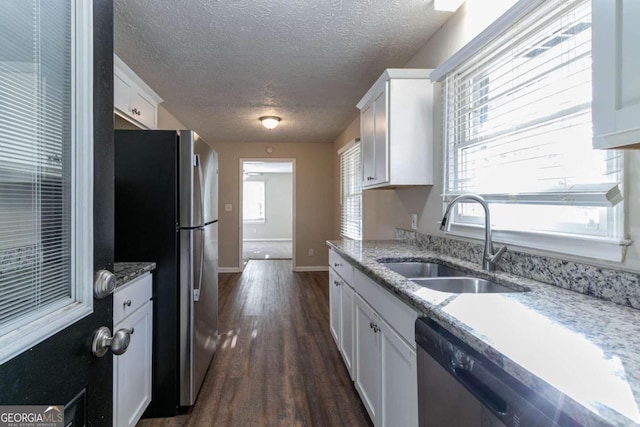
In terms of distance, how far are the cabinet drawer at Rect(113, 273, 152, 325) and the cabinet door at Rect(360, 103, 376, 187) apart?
169cm

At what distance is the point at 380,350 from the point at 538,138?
1.16m

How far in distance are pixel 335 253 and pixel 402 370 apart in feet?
4.40

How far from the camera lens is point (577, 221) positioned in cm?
118

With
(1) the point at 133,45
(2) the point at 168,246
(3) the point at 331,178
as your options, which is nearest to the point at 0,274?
(2) the point at 168,246

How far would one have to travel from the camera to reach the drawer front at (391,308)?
45.0 inches

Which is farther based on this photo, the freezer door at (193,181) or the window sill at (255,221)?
the window sill at (255,221)

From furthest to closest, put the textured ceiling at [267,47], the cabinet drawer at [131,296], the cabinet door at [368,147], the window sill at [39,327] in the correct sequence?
the cabinet door at [368,147], the textured ceiling at [267,47], the cabinet drawer at [131,296], the window sill at [39,327]

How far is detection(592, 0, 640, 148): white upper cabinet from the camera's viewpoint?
2.09ft

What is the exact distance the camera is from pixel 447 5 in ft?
6.11

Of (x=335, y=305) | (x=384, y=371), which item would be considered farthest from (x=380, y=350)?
(x=335, y=305)

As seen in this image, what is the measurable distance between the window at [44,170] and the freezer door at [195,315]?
122cm

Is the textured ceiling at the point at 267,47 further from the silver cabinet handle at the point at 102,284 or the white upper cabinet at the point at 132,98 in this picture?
the silver cabinet handle at the point at 102,284

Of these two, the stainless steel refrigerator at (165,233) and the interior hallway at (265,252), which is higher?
the stainless steel refrigerator at (165,233)

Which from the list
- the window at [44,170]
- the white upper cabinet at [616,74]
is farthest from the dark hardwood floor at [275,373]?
the white upper cabinet at [616,74]
